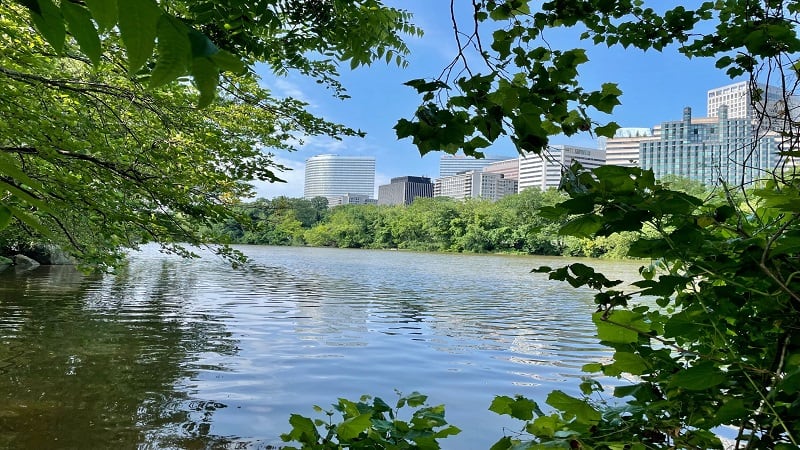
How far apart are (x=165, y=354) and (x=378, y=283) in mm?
14944

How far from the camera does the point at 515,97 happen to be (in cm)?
162

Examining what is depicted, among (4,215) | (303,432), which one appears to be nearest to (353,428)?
(303,432)

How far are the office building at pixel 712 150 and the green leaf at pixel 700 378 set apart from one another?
498 mm

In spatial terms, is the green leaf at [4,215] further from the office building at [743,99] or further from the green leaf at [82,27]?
the office building at [743,99]

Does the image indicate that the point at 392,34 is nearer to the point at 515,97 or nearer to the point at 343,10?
the point at 343,10

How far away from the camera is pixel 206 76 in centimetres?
72

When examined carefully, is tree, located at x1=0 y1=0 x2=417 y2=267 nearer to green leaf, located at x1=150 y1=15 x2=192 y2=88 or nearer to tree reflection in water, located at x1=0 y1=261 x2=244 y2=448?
tree reflection in water, located at x1=0 y1=261 x2=244 y2=448

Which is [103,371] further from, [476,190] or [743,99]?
[476,190]

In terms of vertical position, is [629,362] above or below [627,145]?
below

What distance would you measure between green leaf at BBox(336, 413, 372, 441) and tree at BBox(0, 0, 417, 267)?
80.9 inches

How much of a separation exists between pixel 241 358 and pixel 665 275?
8.00m

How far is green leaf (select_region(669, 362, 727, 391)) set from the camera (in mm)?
1253

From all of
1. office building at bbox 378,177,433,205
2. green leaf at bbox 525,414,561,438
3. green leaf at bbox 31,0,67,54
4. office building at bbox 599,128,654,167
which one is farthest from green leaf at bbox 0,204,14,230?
office building at bbox 378,177,433,205

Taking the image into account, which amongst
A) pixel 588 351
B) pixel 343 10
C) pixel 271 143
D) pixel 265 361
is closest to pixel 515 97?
pixel 343 10
